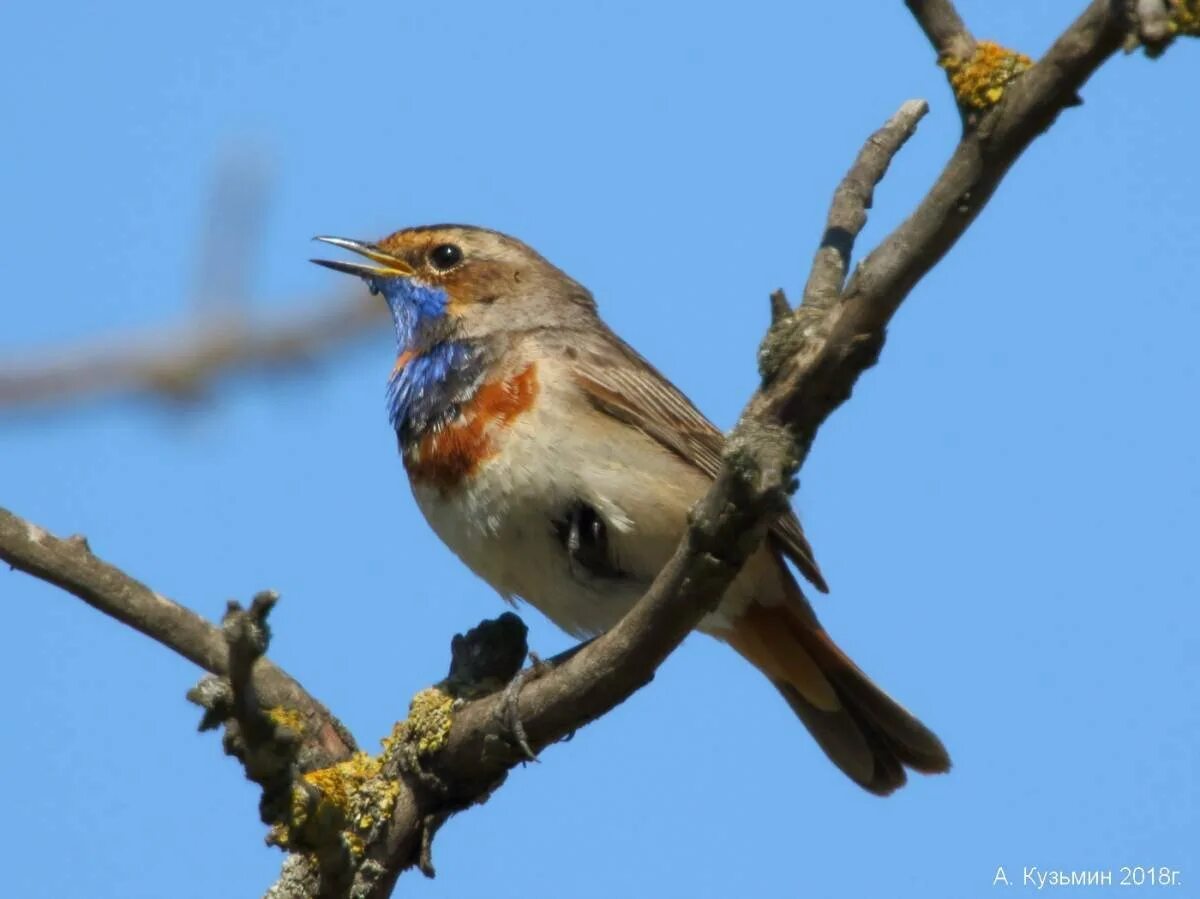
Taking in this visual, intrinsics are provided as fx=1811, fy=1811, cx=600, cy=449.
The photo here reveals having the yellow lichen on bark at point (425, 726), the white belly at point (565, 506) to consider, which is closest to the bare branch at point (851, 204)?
the white belly at point (565, 506)

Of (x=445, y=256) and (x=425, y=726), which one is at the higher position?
(x=445, y=256)

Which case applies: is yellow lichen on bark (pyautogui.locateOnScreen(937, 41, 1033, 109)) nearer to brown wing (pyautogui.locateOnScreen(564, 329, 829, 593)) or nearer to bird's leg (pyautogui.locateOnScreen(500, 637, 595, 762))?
bird's leg (pyautogui.locateOnScreen(500, 637, 595, 762))

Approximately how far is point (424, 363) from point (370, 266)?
0.99 meters

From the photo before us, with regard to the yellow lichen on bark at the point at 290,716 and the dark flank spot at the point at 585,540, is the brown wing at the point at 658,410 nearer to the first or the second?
the dark flank spot at the point at 585,540

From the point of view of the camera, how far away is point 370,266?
871cm

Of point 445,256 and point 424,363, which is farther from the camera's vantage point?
point 445,256

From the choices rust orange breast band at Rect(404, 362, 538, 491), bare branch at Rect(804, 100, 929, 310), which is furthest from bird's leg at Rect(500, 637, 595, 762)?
bare branch at Rect(804, 100, 929, 310)

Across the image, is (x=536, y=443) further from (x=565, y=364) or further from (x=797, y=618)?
(x=797, y=618)

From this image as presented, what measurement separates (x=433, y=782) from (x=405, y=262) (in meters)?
3.34

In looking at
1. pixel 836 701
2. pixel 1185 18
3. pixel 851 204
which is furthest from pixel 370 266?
pixel 1185 18

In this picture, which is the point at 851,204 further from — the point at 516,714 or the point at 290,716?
the point at 290,716

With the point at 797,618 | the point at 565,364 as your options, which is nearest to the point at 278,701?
the point at 565,364

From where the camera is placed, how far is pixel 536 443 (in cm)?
697

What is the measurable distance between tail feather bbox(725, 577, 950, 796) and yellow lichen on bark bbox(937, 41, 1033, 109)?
3.59 m
